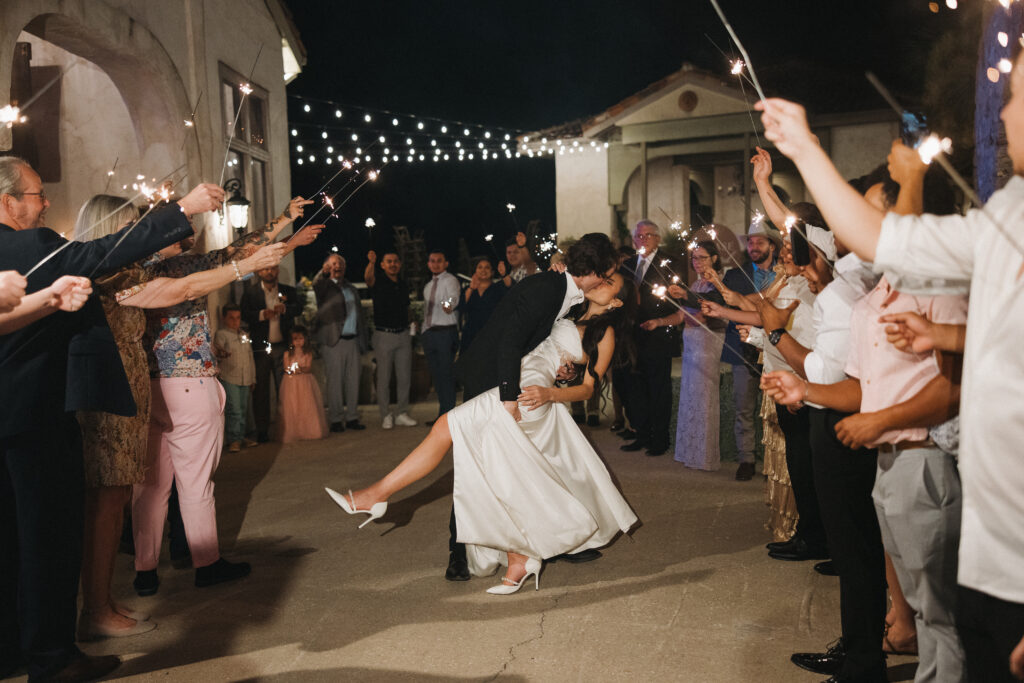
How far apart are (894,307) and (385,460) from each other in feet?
18.4

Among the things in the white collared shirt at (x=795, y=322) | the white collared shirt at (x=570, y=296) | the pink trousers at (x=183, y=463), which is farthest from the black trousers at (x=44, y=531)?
the white collared shirt at (x=795, y=322)

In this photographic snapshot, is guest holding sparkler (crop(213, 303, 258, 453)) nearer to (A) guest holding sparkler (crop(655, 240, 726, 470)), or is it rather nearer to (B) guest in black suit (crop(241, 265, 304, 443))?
(B) guest in black suit (crop(241, 265, 304, 443))

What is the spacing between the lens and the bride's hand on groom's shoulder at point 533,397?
4.30 m

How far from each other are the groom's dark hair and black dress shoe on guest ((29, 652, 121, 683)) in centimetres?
286

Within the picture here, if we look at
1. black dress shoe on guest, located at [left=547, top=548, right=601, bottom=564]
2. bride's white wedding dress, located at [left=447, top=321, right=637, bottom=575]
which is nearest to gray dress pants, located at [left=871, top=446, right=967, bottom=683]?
bride's white wedding dress, located at [left=447, top=321, right=637, bottom=575]

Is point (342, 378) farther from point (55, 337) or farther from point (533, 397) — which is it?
point (55, 337)

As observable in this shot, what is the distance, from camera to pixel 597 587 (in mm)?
4258

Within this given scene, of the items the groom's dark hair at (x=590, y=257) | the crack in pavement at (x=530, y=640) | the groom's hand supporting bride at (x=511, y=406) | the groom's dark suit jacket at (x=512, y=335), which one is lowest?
the crack in pavement at (x=530, y=640)

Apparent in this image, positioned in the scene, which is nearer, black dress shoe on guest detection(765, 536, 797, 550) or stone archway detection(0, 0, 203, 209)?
black dress shoe on guest detection(765, 536, 797, 550)

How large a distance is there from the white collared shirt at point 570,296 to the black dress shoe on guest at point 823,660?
206 centimetres

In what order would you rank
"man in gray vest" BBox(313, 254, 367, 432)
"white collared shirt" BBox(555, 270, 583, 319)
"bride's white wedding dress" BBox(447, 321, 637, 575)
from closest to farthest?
"bride's white wedding dress" BBox(447, 321, 637, 575) → "white collared shirt" BBox(555, 270, 583, 319) → "man in gray vest" BBox(313, 254, 367, 432)

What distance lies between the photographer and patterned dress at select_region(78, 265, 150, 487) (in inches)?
150

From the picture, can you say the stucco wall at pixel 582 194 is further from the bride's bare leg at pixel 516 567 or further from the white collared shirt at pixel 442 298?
the bride's bare leg at pixel 516 567

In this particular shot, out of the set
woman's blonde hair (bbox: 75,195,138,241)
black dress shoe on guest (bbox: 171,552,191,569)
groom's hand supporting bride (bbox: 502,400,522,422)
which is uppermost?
woman's blonde hair (bbox: 75,195,138,241)
